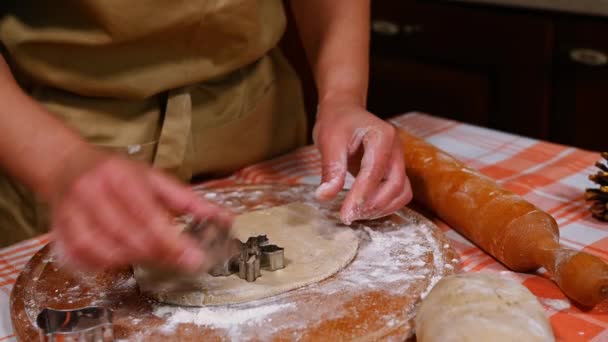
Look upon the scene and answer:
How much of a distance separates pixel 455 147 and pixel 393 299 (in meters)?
0.58

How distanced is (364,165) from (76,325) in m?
0.40

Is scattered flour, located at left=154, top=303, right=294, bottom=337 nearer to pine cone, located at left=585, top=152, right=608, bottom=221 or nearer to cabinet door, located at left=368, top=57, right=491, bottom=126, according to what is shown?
pine cone, located at left=585, top=152, right=608, bottom=221

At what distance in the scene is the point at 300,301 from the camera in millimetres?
784

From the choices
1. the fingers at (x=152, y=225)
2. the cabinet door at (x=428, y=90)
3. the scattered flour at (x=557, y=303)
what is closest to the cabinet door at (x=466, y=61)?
the cabinet door at (x=428, y=90)

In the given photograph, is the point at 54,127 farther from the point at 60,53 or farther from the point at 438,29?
the point at 438,29

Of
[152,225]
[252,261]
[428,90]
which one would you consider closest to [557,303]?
[252,261]

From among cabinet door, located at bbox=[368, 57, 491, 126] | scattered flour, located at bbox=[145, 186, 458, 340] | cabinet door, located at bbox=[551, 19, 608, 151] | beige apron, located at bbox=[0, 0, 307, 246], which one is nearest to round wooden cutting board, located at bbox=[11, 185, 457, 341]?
scattered flour, located at bbox=[145, 186, 458, 340]

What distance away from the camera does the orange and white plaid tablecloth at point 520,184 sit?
2.61 feet

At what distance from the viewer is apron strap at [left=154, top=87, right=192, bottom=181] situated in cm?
109

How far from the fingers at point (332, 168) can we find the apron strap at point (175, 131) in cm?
22

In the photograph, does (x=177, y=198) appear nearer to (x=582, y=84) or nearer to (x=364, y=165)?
(x=364, y=165)

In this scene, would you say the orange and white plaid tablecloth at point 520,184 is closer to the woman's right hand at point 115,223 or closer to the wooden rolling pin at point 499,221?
the wooden rolling pin at point 499,221

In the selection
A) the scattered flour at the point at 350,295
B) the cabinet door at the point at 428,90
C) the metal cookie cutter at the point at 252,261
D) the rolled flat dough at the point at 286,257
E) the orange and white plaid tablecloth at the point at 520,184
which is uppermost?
the metal cookie cutter at the point at 252,261

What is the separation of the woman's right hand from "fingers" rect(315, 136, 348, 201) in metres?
0.28
